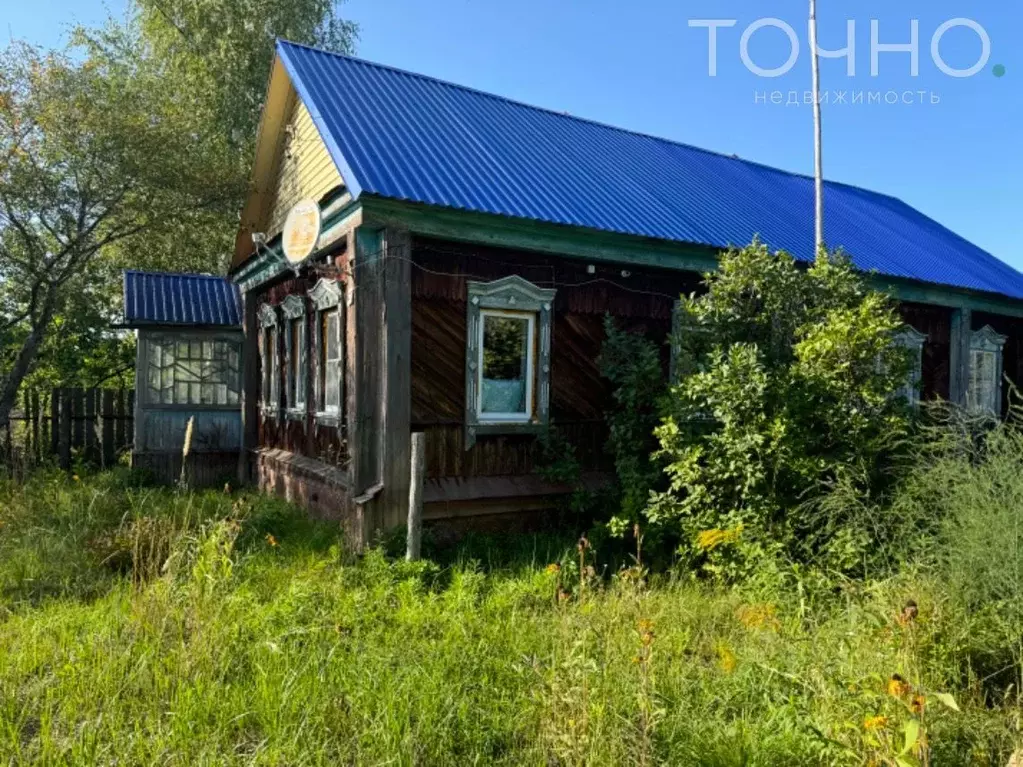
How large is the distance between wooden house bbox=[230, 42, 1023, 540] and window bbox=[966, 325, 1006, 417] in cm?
249

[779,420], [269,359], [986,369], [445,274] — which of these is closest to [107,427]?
[269,359]

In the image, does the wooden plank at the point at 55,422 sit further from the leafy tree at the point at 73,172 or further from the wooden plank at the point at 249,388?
the wooden plank at the point at 249,388

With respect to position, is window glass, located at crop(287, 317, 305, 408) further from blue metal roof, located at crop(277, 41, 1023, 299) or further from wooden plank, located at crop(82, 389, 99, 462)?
wooden plank, located at crop(82, 389, 99, 462)

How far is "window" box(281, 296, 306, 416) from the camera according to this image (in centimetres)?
883

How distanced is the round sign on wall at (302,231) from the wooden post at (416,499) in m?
2.63

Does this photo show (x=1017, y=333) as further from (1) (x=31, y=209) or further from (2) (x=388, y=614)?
(1) (x=31, y=209)

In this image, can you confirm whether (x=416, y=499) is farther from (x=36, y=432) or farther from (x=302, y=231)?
(x=36, y=432)

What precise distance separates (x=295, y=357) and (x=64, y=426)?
4.99 meters

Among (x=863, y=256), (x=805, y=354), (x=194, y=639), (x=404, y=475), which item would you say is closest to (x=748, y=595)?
(x=805, y=354)

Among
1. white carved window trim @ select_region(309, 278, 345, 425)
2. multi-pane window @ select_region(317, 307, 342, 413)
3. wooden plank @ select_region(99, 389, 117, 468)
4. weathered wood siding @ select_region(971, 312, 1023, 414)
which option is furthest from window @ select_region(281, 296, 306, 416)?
weathered wood siding @ select_region(971, 312, 1023, 414)

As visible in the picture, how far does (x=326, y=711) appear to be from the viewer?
321 centimetres

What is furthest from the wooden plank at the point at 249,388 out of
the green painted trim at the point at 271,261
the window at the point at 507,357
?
the window at the point at 507,357

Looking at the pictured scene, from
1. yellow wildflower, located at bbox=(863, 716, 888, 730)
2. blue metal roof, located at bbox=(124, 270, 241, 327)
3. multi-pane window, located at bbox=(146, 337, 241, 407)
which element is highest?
blue metal roof, located at bbox=(124, 270, 241, 327)

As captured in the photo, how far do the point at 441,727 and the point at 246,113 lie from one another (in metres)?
18.4
